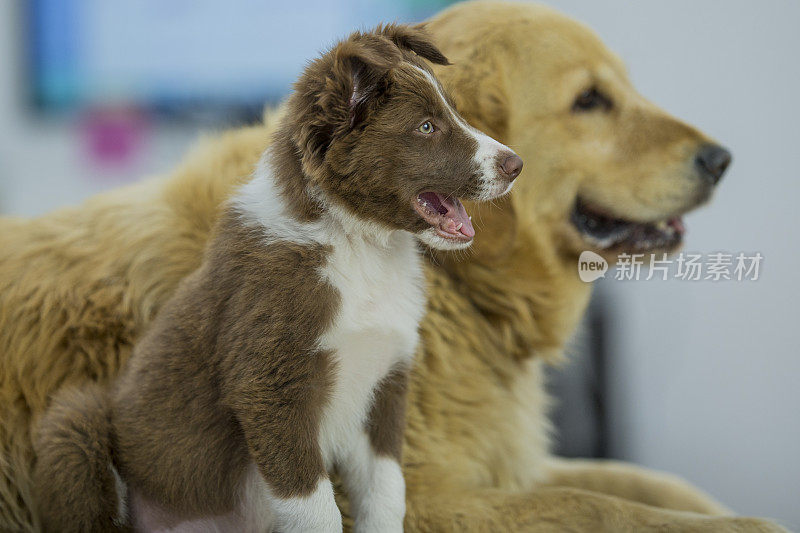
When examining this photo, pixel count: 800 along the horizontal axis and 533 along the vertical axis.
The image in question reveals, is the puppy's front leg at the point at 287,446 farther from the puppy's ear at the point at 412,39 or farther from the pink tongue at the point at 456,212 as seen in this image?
the puppy's ear at the point at 412,39

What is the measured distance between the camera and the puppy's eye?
612 millimetres

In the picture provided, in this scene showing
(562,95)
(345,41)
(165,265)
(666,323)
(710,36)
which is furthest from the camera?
(666,323)

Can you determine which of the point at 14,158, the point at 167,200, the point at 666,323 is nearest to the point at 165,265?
the point at 167,200

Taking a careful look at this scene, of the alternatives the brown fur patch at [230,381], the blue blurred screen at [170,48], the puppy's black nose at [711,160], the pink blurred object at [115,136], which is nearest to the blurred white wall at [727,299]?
the puppy's black nose at [711,160]

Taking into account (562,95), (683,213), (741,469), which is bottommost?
(741,469)

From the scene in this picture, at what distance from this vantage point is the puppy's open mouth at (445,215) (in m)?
0.61

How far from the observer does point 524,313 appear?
1001 millimetres

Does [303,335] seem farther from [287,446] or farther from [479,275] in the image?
[479,275]

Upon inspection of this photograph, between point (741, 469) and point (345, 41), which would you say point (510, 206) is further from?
point (741, 469)

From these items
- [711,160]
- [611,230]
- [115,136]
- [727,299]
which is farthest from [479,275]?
[115,136]

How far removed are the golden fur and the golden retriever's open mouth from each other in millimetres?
17

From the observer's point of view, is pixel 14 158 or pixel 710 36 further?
pixel 14 158

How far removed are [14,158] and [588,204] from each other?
8.75 feet

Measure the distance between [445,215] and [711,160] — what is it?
0.53 meters
